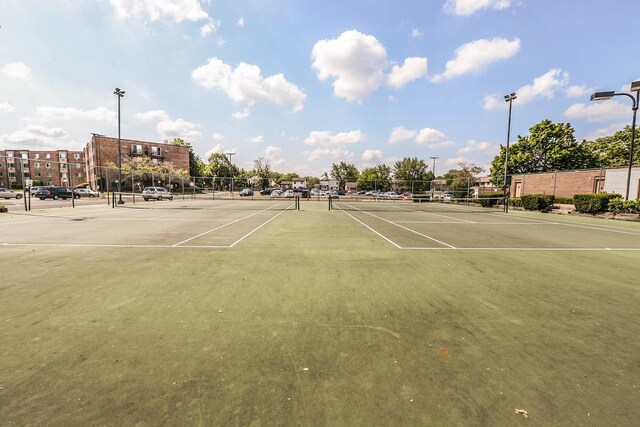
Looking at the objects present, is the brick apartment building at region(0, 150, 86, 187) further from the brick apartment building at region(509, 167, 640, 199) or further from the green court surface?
the brick apartment building at region(509, 167, 640, 199)

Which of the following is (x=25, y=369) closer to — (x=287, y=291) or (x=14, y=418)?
(x=14, y=418)

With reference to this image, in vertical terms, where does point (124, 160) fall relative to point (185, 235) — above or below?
above

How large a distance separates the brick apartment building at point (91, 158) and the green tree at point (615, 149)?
90.2 meters

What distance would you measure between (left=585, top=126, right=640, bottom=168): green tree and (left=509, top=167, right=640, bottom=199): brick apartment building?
44.6 ft

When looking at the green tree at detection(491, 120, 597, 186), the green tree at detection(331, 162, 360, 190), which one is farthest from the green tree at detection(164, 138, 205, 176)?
the green tree at detection(491, 120, 597, 186)

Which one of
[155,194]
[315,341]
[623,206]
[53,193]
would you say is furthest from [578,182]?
[53,193]

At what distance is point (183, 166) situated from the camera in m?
79.6

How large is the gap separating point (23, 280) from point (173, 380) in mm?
5258

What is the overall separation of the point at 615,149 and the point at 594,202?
37291 millimetres

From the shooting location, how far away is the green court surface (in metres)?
2.34

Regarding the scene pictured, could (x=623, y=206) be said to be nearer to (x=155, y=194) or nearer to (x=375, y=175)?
(x=155, y=194)

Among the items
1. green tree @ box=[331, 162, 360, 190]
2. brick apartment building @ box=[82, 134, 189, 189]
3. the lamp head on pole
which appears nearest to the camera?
the lamp head on pole

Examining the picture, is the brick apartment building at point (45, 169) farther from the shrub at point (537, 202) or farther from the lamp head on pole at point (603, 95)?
the lamp head on pole at point (603, 95)

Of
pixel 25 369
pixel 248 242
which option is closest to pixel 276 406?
pixel 25 369
